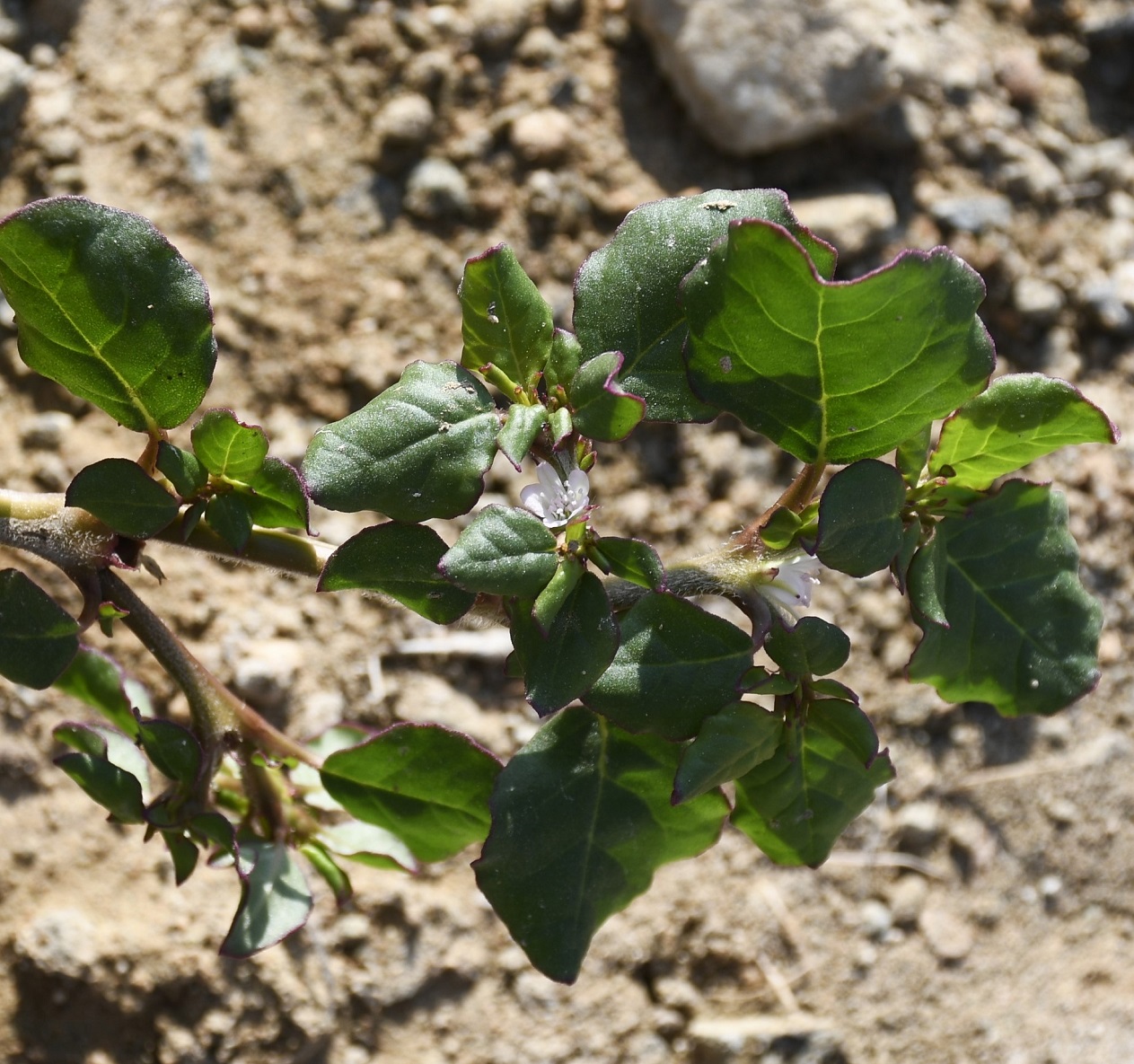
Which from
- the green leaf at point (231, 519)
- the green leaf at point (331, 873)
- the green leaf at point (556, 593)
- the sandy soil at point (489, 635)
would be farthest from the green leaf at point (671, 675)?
the sandy soil at point (489, 635)

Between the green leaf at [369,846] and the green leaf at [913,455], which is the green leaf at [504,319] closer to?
the green leaf at [913,455]

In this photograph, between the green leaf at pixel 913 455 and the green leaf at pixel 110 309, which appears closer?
the green leaf at pixel 110 309

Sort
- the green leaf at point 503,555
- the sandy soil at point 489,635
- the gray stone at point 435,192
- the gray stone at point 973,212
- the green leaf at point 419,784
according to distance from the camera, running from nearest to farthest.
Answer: the green leaf at point 503,555 < the green leaf at point 419,784 < the sandy soil at point 489,635 < the gray stone at point 435,192 < the gray stone at point 973,212

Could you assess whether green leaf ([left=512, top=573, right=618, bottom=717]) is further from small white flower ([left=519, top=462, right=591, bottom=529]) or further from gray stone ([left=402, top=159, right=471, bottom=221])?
gray stone ([left=402, top=159, right=471, bottom=221])

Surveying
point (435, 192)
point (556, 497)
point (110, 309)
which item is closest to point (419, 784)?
point (556, 497)

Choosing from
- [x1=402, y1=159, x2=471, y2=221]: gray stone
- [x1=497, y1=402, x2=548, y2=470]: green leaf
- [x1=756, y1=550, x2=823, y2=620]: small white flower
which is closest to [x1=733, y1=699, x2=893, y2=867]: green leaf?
[x1=756, y1=550, x2=823, y2=620]: small white flower

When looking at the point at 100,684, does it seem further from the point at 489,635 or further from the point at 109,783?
the point at 489,635
